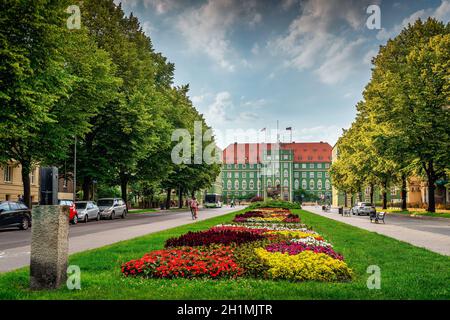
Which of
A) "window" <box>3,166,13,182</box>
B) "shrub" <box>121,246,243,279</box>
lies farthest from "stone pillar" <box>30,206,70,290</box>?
"window" <box>3,166,13,182</box>

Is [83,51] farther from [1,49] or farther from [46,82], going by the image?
[1,49]

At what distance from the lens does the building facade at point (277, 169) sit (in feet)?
481

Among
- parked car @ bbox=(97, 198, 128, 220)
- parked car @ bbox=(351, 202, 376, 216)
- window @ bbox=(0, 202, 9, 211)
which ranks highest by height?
window @ bbox=(0, 202, 9, 211)

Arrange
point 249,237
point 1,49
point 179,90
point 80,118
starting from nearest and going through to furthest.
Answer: point 249,237, point 1,49, point 80,118, point 179,90

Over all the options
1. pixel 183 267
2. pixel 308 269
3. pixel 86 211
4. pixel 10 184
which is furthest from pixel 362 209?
pixel 183 267

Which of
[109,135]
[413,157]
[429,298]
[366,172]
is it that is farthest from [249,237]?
[366,172]

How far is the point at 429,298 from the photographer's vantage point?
23.3 ft

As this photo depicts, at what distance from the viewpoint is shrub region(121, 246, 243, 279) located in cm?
888

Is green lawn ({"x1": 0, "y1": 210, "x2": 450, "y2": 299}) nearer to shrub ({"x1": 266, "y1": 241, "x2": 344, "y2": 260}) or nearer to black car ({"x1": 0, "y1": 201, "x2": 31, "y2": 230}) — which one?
shrub ({"x1": 266, "y1": 241, "x2": 344, "y2": 260})

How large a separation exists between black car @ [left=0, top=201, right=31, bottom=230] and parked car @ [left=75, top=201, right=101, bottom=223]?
720 centimetres

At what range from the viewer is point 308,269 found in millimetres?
8742

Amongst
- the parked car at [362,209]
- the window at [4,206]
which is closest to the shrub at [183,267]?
the window at [4,206]

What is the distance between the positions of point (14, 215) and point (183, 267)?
18.5m

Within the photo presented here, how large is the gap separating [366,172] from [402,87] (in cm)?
1181
